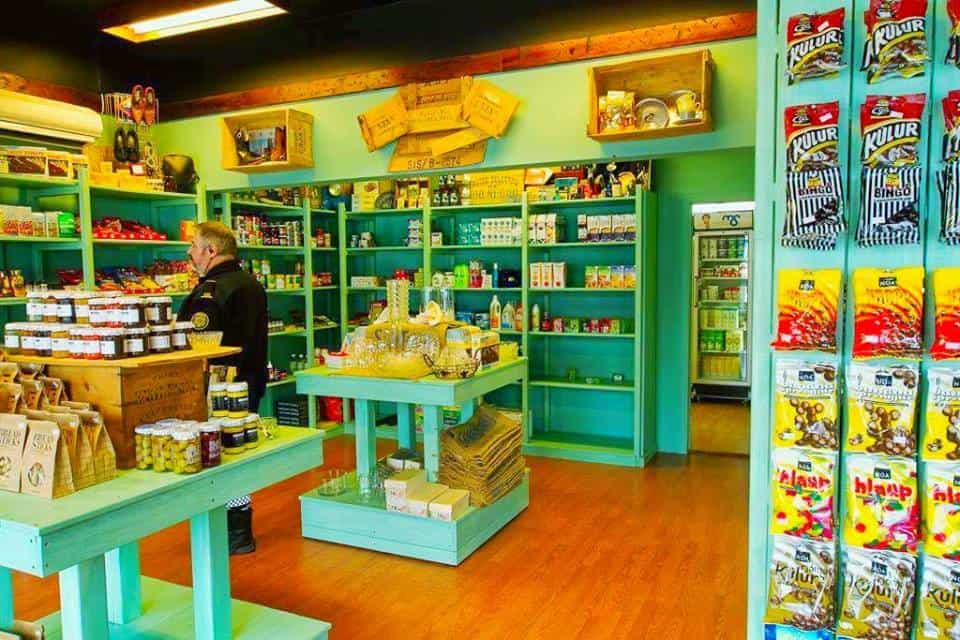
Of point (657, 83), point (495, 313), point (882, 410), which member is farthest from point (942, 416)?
point (495, 313)

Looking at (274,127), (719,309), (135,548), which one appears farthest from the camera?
(719,309)

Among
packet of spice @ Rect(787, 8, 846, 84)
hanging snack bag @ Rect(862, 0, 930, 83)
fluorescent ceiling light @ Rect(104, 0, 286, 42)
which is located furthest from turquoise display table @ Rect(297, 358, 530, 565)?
hanging snack bag @ Rect(862, 0, 930, 83)

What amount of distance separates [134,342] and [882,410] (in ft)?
6.43

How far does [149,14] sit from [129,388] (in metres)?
3.22

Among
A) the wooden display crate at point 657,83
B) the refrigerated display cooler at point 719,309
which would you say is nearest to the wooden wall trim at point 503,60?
the wooden display crate at point 657,83

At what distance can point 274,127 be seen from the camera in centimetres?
482

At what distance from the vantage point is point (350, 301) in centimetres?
707

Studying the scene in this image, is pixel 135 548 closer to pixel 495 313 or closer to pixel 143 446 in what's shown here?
pixel 143 446

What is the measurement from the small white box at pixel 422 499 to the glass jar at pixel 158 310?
189 cm

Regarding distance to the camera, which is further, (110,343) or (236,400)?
(236,400)

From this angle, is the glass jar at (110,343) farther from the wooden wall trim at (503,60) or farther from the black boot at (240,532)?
the wooden wall trim at (503,60)

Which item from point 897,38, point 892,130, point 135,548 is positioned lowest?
point 135,548

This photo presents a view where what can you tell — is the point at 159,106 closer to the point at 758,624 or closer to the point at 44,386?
the point at 44,386

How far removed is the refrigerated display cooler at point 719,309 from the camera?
7.90 meters
